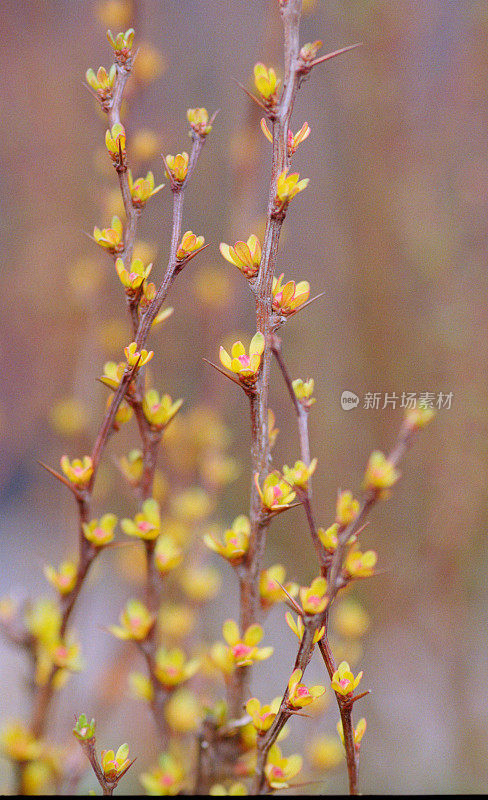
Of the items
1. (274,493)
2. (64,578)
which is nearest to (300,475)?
(274,493)

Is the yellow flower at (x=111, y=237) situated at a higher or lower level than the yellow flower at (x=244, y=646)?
higher

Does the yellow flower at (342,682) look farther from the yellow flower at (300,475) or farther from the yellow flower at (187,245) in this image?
the yellow flower at (187,245)

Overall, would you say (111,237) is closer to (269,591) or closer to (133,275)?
(133,275)

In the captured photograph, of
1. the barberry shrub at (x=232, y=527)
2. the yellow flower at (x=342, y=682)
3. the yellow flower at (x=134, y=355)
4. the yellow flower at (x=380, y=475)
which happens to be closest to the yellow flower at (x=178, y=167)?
the barberry shrub at (x=232, y=527)

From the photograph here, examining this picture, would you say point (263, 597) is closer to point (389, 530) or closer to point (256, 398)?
point (256, 398)

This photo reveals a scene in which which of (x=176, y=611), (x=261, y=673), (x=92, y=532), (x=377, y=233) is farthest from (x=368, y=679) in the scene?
(x=377, y=233)

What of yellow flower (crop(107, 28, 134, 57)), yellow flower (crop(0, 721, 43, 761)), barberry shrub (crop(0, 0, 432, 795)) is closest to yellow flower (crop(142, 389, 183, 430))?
barberry shrub (crop(0, 0, 432, 795))

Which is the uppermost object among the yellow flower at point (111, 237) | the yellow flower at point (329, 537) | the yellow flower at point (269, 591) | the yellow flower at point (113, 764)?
the yellow flower at point (111, 237)
